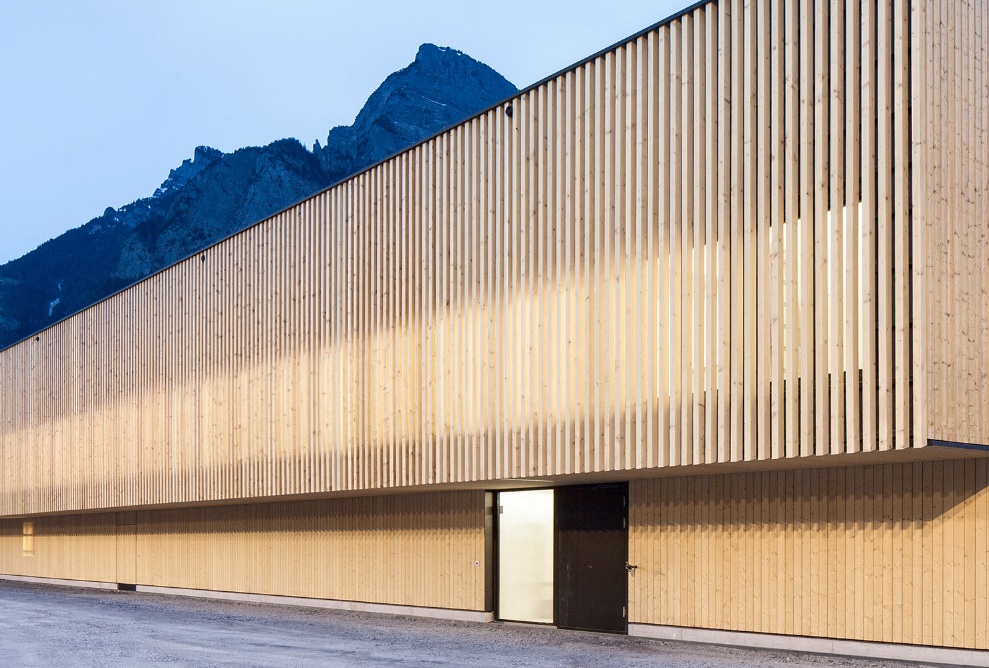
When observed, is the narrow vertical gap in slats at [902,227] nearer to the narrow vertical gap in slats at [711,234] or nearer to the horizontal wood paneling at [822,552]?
the horizontal wood paneling at [822,552]

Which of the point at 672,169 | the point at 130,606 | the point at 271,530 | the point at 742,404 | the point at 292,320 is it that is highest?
the point at 672,169

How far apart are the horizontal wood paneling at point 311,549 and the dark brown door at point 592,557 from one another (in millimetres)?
1590

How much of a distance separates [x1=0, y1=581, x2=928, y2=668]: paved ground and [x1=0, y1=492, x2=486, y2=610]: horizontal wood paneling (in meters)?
0.73

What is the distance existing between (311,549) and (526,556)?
5.99 meters

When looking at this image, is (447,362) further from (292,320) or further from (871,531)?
(871,531)

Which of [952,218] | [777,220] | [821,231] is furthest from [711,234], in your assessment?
[952,218]

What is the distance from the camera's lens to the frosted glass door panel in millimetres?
15789

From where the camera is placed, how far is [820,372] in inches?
392

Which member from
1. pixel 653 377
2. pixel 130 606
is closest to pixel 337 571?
pixel 130 606

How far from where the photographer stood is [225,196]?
268 ft

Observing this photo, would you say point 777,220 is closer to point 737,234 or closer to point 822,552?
point 737,234

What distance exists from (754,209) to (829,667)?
4705 mm

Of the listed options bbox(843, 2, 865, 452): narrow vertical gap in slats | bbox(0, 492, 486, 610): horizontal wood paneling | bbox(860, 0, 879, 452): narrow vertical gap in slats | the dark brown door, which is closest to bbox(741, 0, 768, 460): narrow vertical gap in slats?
bbox(843, 2, 865, 452): narrow vertical gap in slats

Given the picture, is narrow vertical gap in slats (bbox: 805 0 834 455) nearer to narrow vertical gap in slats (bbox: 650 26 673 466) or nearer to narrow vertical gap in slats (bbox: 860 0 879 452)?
narrow vertical gap in slats (bbox: 860 0 879 452)
